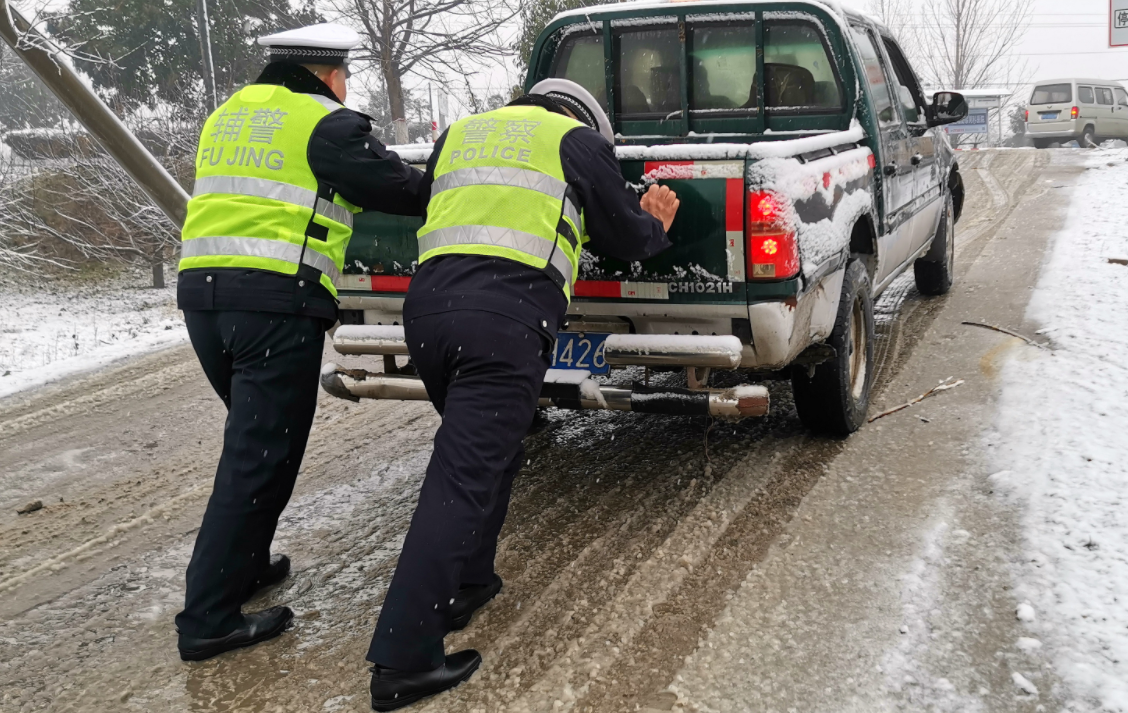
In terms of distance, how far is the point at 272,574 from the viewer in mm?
3420

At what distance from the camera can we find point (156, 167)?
8531 millimetres

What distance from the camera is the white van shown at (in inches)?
976

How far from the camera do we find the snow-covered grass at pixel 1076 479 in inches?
106

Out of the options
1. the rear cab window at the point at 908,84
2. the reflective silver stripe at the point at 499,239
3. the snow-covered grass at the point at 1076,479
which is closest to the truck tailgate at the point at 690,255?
the reflective silver stripe at the point at 499,239

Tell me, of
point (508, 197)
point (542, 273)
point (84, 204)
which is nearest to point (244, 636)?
point (542, 273)

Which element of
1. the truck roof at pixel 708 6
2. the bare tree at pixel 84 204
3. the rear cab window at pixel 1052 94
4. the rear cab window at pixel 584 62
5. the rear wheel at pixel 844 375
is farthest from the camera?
the rear cab window at pixel 1052 94

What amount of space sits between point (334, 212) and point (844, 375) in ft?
8.26

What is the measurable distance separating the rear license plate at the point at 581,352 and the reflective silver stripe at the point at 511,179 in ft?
2.99

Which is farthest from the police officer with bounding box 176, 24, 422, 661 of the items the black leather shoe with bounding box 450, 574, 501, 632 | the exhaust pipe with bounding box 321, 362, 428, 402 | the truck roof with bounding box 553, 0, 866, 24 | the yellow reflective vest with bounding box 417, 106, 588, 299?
the truck roof with bounding box 553, 0, 866, 24

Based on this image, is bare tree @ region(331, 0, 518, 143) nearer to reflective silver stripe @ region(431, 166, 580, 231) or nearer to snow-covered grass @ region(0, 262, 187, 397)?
snow-covered grass @ region(0, 262, 187, 397)

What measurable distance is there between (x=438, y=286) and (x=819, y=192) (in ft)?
5.74

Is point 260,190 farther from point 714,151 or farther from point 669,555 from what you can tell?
point 669,555

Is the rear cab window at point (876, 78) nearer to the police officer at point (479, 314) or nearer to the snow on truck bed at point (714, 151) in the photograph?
the snow on truck bed at point (714, 151)

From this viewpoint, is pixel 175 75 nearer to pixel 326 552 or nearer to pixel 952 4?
pixel 326 552
